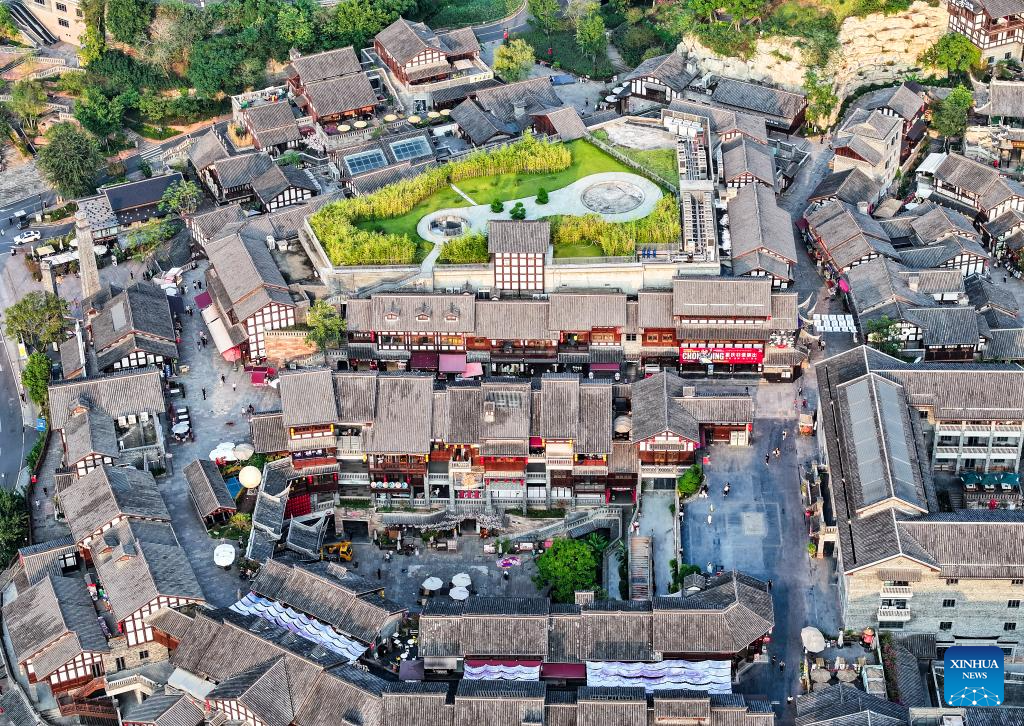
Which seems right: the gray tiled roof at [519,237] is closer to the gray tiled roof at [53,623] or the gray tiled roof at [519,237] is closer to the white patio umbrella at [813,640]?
the white patio umbrella at [813,640]

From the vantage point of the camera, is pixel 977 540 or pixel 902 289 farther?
pixel 902 289

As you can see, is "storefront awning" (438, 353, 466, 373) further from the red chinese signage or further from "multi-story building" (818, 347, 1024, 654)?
"multi-story building" (818, 347, 1024, 654)

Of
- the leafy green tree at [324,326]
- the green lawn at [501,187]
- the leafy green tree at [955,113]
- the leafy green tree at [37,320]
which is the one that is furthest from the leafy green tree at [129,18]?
the leafy green tree at [955,113]

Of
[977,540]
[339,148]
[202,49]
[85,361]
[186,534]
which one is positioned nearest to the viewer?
[977,540]

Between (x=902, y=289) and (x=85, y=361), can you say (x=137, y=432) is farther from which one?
(x=902, y=289)

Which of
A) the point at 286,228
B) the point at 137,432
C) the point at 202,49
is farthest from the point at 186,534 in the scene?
the point at 202,49

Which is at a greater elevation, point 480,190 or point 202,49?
point 202,49

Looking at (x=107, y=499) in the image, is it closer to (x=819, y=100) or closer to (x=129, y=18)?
(x=129, y=18)

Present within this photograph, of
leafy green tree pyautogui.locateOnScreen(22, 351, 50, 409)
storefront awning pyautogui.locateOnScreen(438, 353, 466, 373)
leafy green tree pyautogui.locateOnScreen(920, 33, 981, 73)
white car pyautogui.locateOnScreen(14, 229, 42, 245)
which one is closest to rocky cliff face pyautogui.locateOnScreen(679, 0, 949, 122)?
leafy green tree pyautogui.locateOnScreen(920, 33, 981, 73)

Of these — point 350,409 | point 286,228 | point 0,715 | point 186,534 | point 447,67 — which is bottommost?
point 0,715
